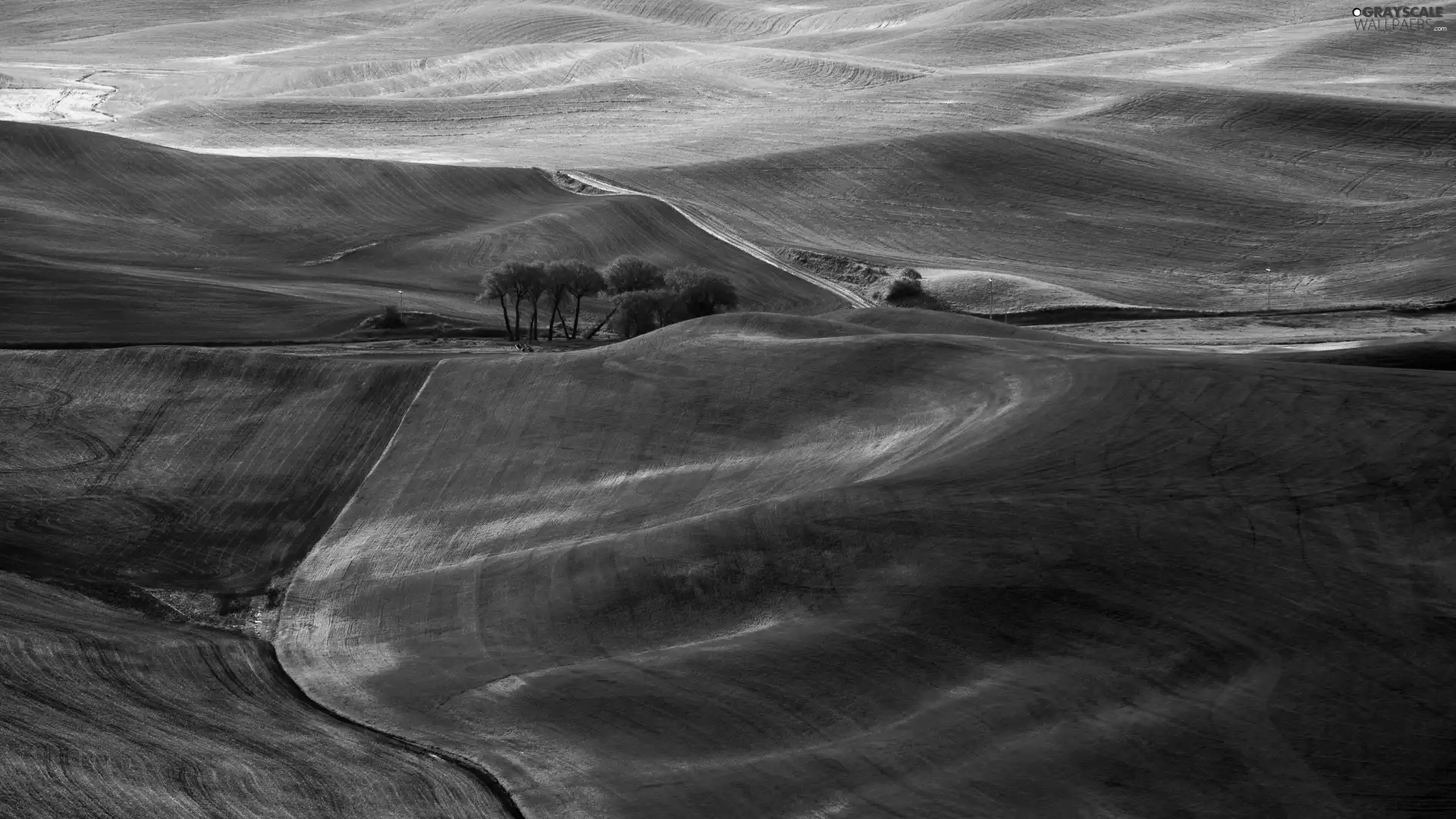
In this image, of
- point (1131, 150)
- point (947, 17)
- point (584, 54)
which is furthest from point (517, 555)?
point (947, 17)

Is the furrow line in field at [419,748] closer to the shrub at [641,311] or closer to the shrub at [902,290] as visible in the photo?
the shrub at [641,311]

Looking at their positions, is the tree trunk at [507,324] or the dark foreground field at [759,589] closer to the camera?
the dark foreground field at [759,589]

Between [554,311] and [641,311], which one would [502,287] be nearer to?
[554,311]

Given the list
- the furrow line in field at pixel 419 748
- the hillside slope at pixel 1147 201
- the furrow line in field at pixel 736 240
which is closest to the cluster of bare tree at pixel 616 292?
the furrow line in field at pixel 736 240

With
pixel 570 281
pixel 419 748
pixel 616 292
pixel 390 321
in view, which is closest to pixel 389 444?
pixel 419 748

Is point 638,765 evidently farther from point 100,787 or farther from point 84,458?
→ point 84,458

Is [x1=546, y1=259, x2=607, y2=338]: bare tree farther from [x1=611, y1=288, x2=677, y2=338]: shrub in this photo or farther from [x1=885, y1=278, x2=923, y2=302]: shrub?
[x1=885, y1=278, x2=923, y2=302]: shrub
